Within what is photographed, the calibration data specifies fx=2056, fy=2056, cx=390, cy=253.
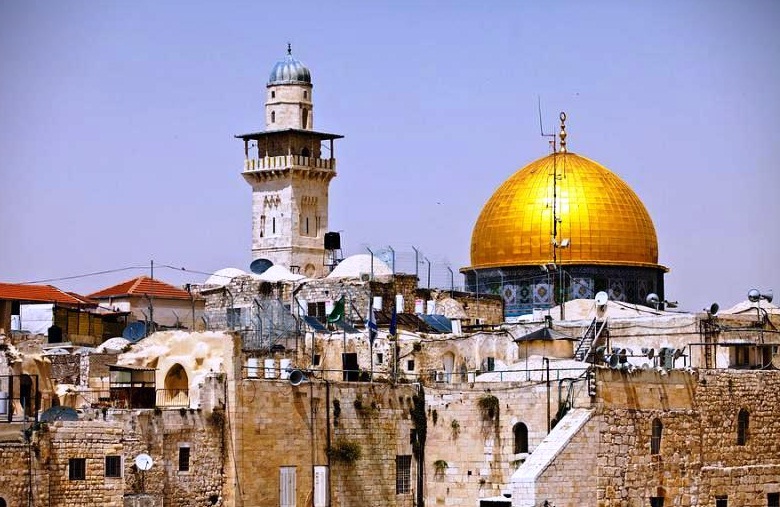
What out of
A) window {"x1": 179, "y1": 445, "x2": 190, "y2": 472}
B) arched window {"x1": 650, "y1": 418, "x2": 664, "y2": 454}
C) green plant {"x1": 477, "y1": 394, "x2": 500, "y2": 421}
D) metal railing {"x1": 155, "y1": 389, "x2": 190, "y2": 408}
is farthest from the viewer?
metal railing {"x1": 155, "y1": 389, "x2": 190, "y2": 408}

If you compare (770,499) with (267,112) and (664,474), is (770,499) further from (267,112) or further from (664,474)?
(267,112)

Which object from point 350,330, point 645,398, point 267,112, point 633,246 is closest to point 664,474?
point 645,398

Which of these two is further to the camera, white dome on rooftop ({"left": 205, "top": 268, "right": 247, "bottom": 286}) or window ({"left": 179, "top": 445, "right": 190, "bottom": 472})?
white dome on rooftop ({"left": 205, "top": 268, "right": 247, "bottom": 286})

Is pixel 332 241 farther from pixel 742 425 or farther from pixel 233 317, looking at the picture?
pixel 742 425

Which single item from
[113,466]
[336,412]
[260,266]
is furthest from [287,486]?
[260,266]

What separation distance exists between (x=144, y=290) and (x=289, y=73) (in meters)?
12.2

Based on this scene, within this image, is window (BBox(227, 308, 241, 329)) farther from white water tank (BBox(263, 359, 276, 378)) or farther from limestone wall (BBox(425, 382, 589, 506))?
limestone wall (BBox(425, 382, 589, 506))

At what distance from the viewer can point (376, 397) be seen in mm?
40156

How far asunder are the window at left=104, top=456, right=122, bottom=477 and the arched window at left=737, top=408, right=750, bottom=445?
12669 mm

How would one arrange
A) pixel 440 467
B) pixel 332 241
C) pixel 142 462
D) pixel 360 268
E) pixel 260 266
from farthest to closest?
pixel 332 241 → pixel 260 266 → pixel 360 268 → pixel 440 467 → pixel 142 462

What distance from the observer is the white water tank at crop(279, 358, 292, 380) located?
130ft

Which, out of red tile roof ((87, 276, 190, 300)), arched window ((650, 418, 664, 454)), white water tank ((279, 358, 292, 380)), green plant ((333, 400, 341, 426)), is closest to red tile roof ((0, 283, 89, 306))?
red tile roof ((87, 276, 190, 300))

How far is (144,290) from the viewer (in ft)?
178

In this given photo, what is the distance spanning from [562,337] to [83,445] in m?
11.1
